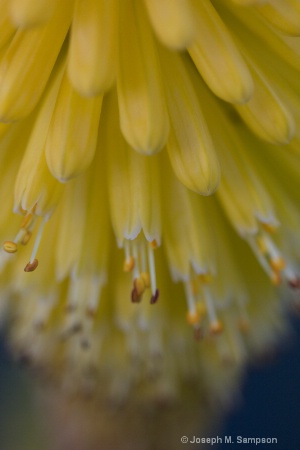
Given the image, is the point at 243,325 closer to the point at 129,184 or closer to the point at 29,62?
the point at 129,184

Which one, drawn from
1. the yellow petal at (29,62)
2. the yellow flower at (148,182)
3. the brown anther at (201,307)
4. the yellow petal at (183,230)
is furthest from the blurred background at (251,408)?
the yellow petal at (29,62)

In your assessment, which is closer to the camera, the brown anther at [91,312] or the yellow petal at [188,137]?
the yellow petal at [188,137]

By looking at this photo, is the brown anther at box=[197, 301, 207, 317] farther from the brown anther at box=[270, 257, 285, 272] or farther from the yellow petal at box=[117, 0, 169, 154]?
the yellow petal at box=[117, 0, 169, 154]

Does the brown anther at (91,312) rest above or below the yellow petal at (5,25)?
below

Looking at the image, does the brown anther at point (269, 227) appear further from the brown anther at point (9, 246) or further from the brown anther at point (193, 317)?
the brown anther at point (9, 246)

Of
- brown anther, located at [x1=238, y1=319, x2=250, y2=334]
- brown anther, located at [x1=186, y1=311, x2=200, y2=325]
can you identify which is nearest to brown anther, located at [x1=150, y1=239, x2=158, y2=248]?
brown anther, located at [x1=186, y1=311, x2=200, y2=325]

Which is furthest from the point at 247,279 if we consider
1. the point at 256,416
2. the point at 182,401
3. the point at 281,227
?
the point at 256,416
